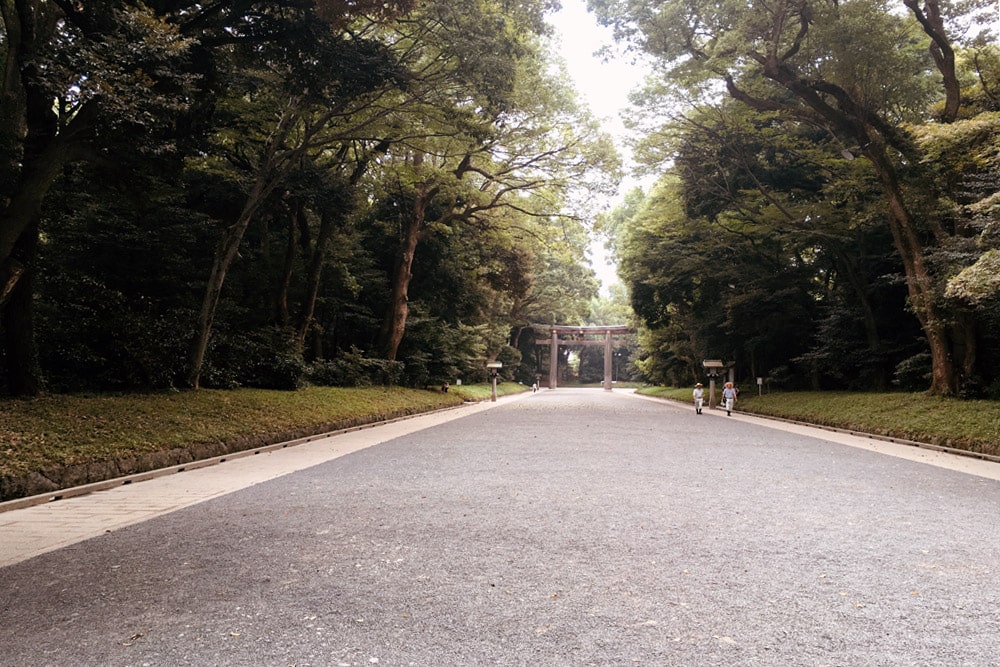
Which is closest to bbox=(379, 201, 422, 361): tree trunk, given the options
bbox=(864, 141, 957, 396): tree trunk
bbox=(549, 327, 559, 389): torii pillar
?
bbox=(864, 141, 957, 396): tree trunk

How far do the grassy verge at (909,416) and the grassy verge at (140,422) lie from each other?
40.5 feet

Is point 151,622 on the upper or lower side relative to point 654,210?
lower

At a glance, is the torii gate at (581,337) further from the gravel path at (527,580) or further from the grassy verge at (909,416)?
the gravel path at (527,580)

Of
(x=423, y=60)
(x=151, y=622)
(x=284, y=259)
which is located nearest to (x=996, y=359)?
(x=423, y=60)

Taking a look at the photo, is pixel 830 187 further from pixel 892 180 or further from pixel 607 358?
pixel 607 358

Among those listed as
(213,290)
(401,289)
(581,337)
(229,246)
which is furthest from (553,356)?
(213,290)

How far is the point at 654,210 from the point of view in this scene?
85.4 feet

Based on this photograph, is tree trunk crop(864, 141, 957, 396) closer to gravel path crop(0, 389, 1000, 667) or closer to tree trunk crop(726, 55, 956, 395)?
tree trunk crop(726, 55, 956, 395)

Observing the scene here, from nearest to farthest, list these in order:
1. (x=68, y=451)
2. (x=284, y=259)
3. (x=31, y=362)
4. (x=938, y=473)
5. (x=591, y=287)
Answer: (x=68, y=451), (x=938, y=473), (x=31, y=362), (x=284, y=259), (x=591, y=287)

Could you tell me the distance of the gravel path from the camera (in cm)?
258

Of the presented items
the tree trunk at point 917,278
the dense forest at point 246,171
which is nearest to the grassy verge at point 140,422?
the dense forest at point 246,171

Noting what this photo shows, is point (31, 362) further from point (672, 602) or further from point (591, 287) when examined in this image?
point (591, 287)

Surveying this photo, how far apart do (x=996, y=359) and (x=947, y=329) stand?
4.19 feet

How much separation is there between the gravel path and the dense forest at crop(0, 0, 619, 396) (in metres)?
5.74
